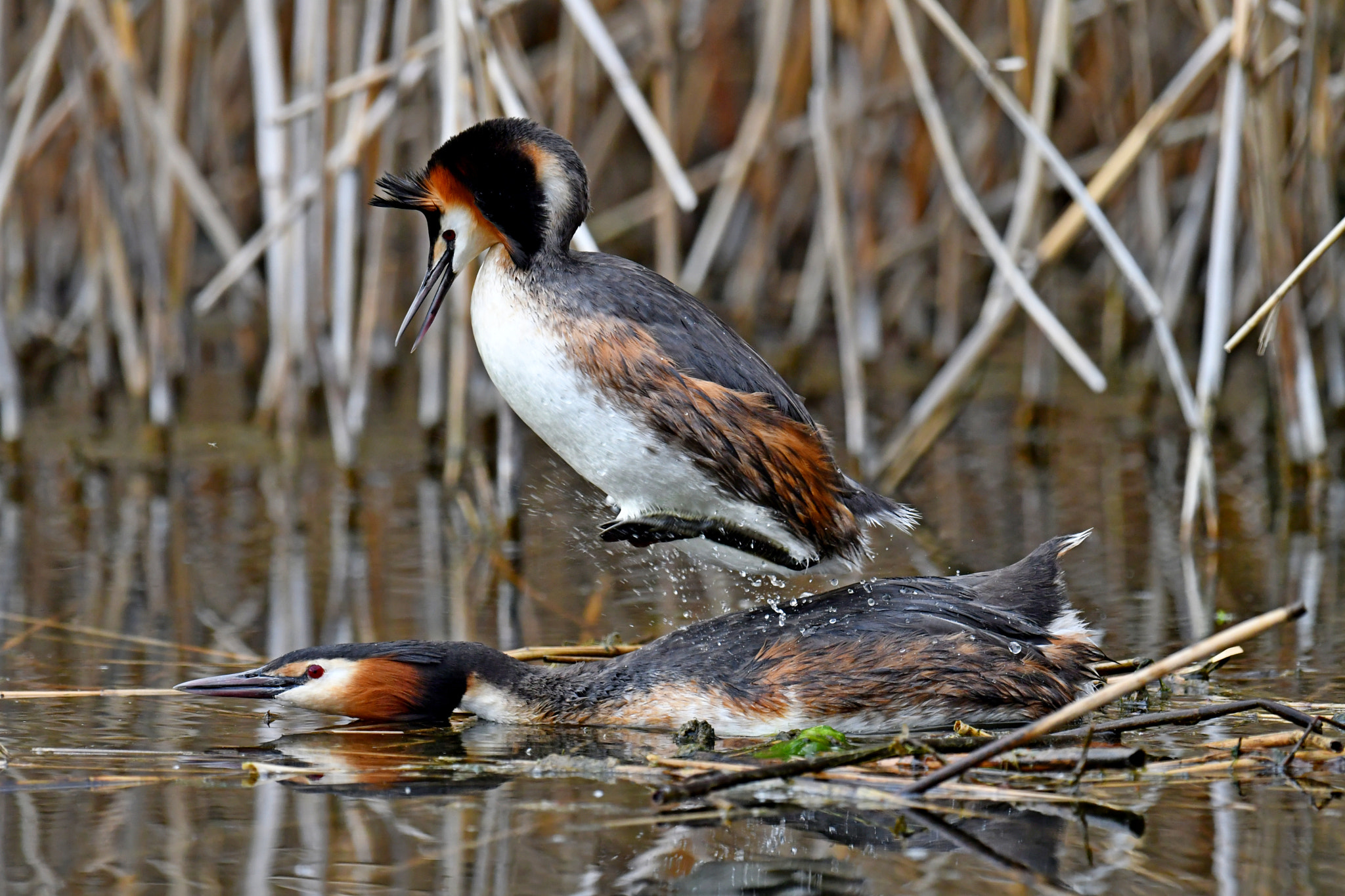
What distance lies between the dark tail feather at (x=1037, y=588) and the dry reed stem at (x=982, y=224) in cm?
113

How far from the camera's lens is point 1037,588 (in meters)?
4.45

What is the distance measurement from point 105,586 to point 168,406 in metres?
2.28

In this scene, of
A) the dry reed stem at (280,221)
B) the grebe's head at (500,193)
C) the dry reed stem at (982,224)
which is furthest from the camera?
the dry reed stem at (280,221)

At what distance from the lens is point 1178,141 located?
9.11 meters

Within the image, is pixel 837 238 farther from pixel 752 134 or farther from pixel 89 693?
pixel 89 693

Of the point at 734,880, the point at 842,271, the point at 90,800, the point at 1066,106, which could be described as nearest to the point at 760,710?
the point at 734,880

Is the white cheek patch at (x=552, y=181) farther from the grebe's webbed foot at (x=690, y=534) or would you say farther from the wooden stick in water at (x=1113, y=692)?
the wooden stick in water at (x=1113, y=692)

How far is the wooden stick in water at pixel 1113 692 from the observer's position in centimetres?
296

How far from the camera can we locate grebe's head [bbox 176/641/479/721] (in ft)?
13.7

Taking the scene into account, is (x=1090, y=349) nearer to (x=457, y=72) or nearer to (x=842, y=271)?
(x=842, y=271)

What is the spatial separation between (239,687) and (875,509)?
5.27 ft

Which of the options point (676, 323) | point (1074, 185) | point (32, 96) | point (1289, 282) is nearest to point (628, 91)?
point (1074, 185)

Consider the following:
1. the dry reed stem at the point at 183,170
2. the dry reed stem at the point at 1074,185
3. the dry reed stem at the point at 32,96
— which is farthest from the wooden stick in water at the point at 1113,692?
the dry reed stem at the point at 183,170

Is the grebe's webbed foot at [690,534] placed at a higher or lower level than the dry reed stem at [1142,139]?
lower
